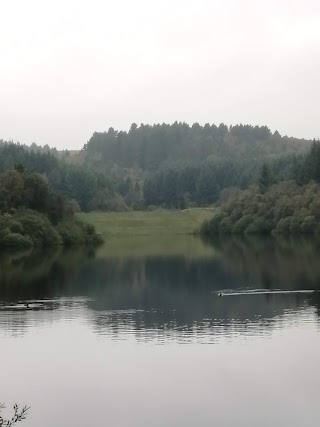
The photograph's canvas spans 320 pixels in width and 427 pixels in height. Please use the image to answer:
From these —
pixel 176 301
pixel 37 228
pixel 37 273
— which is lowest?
pixel 176 301

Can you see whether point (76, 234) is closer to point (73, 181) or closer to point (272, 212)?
point (272, 212)

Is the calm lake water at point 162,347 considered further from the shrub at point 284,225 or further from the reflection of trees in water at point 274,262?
the shrub at point 284,225

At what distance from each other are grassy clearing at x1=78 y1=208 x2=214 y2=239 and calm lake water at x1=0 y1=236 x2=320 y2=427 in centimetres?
8031

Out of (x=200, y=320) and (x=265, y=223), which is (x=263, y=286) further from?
(x=265, y=223)

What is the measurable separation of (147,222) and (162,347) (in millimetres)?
124271

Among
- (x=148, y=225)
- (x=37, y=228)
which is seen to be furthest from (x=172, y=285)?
(x=148, y=225)

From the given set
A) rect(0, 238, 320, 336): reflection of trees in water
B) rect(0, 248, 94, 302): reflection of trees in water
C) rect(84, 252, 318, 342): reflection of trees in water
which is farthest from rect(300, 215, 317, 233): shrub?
rect(84, 252, 318, 342): reflection of trees in water

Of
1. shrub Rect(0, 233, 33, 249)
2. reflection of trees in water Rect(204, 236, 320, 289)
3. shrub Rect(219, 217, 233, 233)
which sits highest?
shrub Rect(219, 217, 233, 233)

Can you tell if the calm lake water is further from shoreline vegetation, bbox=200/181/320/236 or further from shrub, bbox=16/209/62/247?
shoreline vegetation, bbox=200/181/320/236

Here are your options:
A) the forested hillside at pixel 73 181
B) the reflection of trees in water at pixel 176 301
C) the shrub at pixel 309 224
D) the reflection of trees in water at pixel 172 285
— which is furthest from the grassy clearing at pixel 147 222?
the reflection of trees in water at pixel 176 301

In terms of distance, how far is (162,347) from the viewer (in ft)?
117

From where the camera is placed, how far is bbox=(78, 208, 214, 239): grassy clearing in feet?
487

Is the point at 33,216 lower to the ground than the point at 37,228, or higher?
higher

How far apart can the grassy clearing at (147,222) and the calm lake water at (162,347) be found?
8031cm
